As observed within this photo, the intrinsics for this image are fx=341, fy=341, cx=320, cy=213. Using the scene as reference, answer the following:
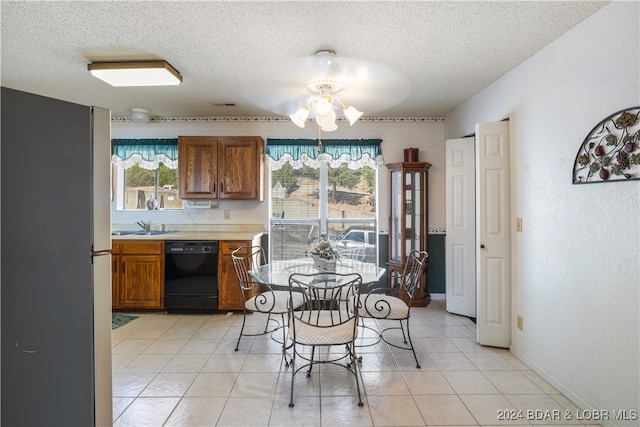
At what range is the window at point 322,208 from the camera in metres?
4.71

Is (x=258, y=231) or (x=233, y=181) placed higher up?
(x=233, y=181)

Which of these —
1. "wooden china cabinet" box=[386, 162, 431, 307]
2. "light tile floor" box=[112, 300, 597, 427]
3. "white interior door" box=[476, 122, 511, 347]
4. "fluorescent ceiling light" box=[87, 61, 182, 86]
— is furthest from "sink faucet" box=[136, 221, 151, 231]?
"white interior door" box=[476, 122, 511, 347]

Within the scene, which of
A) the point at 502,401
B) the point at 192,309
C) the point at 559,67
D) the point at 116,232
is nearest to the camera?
the point at 502,401

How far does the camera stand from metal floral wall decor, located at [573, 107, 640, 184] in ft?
5.94

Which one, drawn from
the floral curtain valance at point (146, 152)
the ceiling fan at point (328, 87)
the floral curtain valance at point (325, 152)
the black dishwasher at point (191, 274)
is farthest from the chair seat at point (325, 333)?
the floral curtain valance at point (146, 152)

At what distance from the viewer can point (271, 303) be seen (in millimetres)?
3031

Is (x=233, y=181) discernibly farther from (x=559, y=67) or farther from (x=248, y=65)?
(x=559, y=67)

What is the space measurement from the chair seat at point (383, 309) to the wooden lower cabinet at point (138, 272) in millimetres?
2463

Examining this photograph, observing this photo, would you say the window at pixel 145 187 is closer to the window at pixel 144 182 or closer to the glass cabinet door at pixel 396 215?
the window at pixel 144 182

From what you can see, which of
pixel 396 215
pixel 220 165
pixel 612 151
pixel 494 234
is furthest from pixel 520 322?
pixel 220 165

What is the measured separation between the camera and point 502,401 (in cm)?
223

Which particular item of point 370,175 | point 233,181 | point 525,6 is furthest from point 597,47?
point 233,181

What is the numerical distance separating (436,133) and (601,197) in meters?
2.81

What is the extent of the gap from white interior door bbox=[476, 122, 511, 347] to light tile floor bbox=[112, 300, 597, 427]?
0.22m
